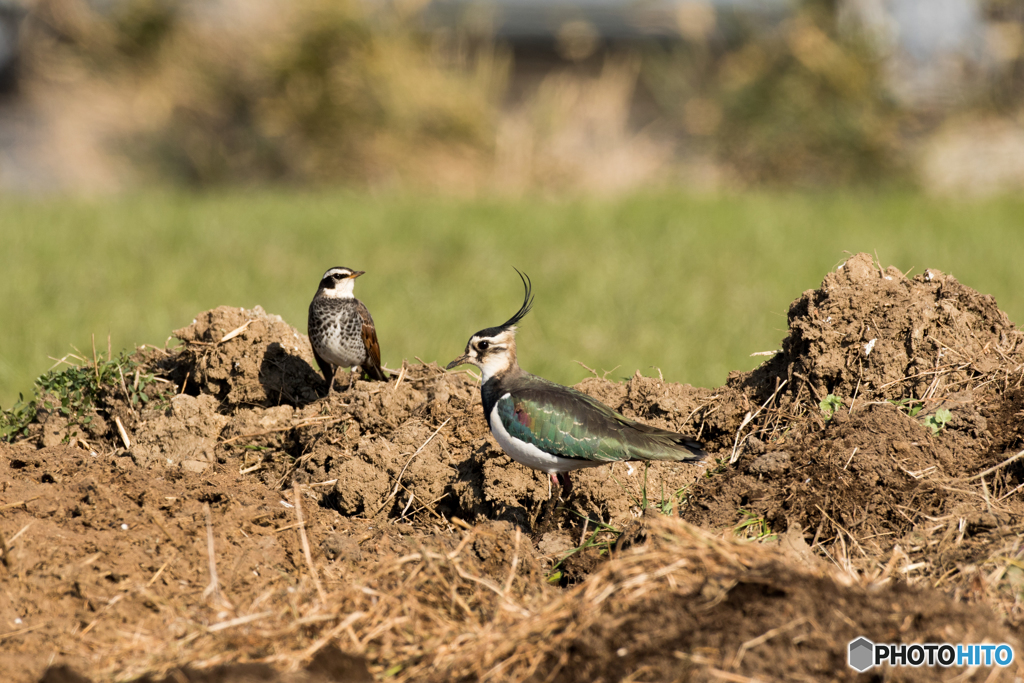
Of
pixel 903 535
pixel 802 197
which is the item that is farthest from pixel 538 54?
pixel 903 535

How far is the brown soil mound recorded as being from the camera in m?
2.89

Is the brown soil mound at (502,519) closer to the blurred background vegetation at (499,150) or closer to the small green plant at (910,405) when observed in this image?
the small green plant at (910,405)

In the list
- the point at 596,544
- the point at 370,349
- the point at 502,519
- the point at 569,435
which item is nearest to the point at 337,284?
the point at 370,349

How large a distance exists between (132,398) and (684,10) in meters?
16.7

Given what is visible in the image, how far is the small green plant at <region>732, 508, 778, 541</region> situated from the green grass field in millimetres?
3538

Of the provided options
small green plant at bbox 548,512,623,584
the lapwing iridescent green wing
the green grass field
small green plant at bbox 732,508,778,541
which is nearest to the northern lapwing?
the lapwing iridescent green wing

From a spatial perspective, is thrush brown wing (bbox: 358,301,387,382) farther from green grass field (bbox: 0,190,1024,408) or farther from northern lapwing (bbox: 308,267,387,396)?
green grass field (bbox: 0,190,1024,408)

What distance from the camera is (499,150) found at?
695 inches

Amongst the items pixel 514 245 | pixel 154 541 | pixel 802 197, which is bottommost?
pixel 154 541

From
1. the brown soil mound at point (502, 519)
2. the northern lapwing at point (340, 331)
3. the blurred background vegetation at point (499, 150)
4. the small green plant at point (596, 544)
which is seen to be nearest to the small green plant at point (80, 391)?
the brown soil mound at point (502, 519)

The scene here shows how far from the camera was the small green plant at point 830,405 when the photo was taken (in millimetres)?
4461

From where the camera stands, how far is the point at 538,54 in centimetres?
2194

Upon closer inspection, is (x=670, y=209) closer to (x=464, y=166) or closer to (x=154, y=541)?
(x=464, y=166)

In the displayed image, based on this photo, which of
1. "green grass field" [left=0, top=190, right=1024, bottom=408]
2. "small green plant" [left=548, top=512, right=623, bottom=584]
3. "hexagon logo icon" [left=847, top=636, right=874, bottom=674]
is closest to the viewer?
"hexagon logo icon" [left=847, top=636, right=874, bottom=674]
